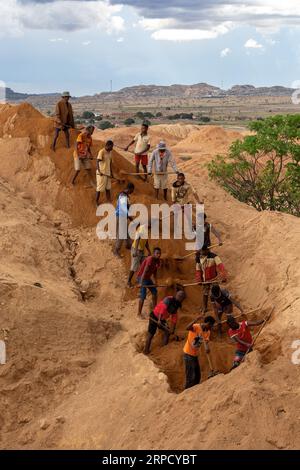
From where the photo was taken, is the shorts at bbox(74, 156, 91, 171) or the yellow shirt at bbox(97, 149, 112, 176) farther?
the shorts at bbox(74, 156, 91, 171)

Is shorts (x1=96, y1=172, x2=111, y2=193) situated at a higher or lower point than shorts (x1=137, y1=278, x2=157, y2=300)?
higher

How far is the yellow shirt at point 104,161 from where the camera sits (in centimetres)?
1154

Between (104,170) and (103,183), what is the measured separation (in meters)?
0.27

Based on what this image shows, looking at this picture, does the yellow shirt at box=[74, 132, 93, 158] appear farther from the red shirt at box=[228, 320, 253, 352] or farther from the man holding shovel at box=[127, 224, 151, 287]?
the red shirt at box=[228, 320, 253, 352]

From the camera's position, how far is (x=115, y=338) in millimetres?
9102

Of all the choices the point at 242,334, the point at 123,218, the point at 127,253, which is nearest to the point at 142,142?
the point at 123,218

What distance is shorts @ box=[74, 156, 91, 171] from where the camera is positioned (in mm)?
12172

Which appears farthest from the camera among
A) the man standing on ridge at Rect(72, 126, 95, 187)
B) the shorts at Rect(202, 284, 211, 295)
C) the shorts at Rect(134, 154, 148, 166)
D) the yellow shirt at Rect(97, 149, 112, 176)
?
the shorts at Rect(134, 154, 148, 166)

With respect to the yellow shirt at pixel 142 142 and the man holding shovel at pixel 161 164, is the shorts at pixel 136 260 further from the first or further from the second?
the yellow shirt at pixel 142 142

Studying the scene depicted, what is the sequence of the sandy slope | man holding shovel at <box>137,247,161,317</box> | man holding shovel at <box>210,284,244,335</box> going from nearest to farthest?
1. the sandy slope
2. man holding shovel at <box>210,284,244,335</box>
3. man holding shovel at <box>137,247,161,317</box>

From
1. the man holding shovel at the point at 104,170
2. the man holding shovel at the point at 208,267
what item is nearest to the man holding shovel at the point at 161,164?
the man holding shovel at the point at 104,170

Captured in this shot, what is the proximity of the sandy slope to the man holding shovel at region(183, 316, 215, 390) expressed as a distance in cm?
33

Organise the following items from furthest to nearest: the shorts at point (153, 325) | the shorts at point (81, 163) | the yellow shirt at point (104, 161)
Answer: the shorts at point (81, 163) → the yellow shirt at point (104, 161) → the shorts at point (153, 325)

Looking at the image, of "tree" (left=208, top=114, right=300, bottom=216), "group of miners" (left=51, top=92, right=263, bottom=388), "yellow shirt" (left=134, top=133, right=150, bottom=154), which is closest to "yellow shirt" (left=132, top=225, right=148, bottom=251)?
"group of miners" (left=51, top=92, right=263, bottom=388)
